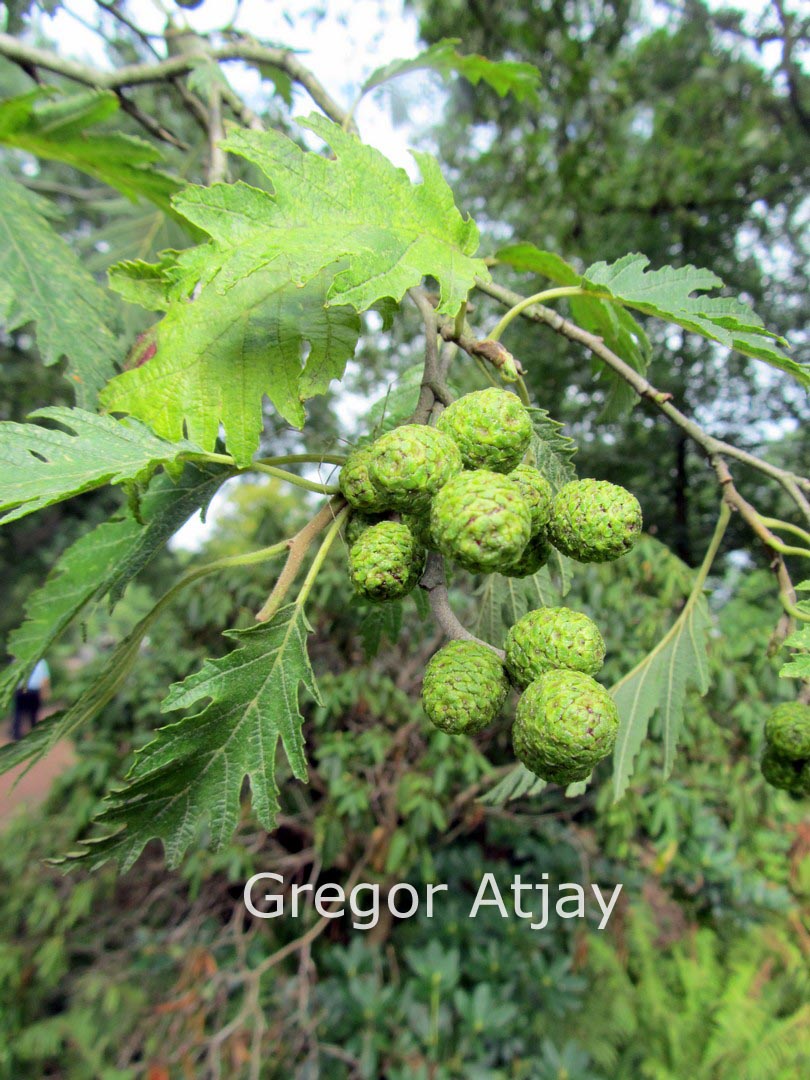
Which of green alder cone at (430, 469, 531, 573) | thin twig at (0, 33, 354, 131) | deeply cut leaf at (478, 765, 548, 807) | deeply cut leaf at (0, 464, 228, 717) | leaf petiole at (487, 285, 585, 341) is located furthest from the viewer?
thin twig at (0, 33, 354, 131)

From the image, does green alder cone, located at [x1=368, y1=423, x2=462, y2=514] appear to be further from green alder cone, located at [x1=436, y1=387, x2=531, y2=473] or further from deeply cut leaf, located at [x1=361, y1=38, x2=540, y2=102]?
deeply cut leaf, located at [x1=361, y1=38, x2=540, y2=102]

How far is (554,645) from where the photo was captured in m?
0.78

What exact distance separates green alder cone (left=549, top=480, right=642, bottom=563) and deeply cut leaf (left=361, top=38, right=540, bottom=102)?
4.61 ft

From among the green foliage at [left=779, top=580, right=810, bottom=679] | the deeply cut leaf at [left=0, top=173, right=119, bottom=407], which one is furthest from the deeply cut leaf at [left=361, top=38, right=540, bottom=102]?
the green foliage at [left=779, top=580, right=810, bottom=679]

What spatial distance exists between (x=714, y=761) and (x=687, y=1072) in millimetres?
1345

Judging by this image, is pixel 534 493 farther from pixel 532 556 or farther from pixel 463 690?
pixel 463 690

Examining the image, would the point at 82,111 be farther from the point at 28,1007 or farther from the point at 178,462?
the point at 28,1007

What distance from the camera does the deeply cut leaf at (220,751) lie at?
2.78 feet

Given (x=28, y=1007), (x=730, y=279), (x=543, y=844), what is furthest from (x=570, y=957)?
(x=730, y=279)

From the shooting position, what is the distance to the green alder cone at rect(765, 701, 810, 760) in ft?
3.43

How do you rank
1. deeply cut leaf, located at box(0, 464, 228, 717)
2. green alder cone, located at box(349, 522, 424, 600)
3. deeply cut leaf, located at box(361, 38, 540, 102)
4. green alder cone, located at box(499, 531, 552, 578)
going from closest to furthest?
green alder cone, located at box(349, 522, 424, 600) → green alder cone, located at box(499, 531, 552, 578) → deeply cut leaf, located at box(0, 464, 228, 717) → deeply cut leaf, located at box(361, 38, 540, 102)

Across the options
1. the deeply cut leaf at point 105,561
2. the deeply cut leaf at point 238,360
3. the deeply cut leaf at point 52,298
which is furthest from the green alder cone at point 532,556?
the deeply cut leaf at point 52,298

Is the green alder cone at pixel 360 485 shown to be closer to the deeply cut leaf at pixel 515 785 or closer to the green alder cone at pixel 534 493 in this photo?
the green alder cone at pixel 534 493

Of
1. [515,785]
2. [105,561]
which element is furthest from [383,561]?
[515,785]
